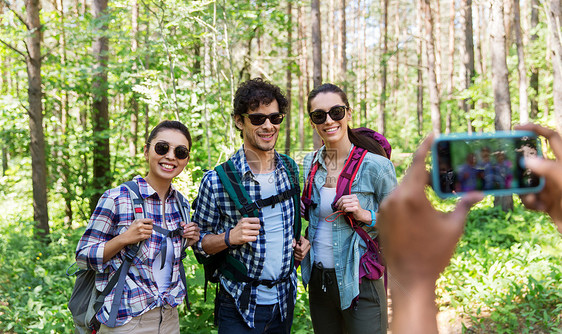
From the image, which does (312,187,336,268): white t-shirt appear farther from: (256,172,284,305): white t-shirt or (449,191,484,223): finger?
(449,191,484,223): finger

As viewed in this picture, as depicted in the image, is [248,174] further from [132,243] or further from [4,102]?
[4,102]

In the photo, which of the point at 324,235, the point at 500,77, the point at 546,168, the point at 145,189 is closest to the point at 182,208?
the point at 145,189

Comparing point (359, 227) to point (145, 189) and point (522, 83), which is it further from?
point (522, 83)

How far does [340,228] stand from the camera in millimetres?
2391

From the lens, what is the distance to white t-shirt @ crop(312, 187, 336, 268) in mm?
2453

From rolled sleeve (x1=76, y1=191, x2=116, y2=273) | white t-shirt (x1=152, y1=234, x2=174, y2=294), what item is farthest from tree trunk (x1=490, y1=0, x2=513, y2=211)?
rolled sleeve (x1=76, y1=191, x2=116, y2=273)

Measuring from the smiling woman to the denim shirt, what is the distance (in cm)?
86

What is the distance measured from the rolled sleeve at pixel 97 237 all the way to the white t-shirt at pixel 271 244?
35.5 inches

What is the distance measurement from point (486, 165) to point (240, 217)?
161cm

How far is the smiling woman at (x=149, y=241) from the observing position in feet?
7.01

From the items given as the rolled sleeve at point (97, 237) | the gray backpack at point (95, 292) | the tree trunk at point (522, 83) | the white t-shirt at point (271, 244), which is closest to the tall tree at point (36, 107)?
the gray backpack at point (95, 292)

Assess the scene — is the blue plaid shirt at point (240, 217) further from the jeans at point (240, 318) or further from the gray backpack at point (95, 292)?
the gray backpack at point (95, 292)

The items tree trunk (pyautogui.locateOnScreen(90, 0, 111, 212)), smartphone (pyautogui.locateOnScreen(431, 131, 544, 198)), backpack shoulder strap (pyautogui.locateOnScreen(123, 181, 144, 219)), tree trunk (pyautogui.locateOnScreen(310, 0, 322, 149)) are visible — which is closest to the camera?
smartphone (pyautogui.locateOnScreen(431, 131, 544, 198))

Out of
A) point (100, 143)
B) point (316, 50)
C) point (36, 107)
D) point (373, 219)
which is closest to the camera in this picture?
point (373, 219)
